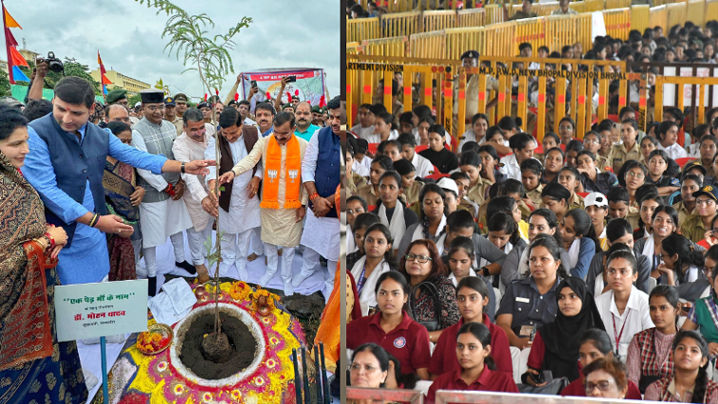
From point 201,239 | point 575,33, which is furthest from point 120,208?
point 575,33

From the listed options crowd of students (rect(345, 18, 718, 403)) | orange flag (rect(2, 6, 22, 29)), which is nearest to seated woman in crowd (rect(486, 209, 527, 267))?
crowd of students (rect(345, 18, 718, 403))

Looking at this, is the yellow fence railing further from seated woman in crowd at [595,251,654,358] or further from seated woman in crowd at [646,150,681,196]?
seated woman in crowd at [595,251,654,358]

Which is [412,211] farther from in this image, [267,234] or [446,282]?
[267,234]

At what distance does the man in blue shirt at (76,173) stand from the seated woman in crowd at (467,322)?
57.0 inches

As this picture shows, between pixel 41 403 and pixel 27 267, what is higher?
pixel 27 267

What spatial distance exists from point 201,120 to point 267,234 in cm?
56

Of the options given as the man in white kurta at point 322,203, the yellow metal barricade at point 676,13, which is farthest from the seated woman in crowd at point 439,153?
the yellow metal barricade at point 676,13

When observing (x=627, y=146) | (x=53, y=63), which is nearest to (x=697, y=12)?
(x=627, y=146)

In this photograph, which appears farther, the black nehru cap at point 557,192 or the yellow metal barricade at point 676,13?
the yellow metal barricade at point 676,13

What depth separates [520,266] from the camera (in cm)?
296

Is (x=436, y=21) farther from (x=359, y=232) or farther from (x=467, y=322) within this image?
(x=467, y=322)

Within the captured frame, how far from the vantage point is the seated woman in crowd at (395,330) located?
9.27ft

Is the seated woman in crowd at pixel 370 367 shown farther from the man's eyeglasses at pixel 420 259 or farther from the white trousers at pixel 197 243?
the white trousers at pixel 197 243

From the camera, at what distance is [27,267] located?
7.13 ft
